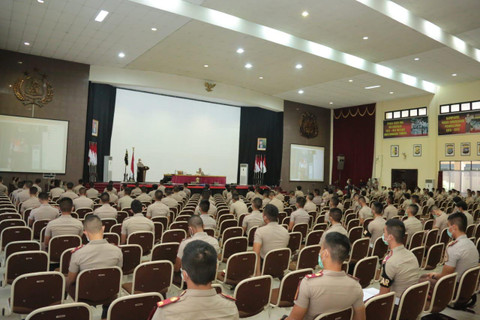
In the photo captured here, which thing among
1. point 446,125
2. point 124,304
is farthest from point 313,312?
point 446,125

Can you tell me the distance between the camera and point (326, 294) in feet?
7.55

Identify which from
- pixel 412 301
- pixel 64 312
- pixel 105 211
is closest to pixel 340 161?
pixel 105 211

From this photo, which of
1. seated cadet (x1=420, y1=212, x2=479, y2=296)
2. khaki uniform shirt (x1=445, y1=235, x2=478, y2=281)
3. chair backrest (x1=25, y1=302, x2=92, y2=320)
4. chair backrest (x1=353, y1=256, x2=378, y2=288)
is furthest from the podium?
chair backrest (x1=25, y1=302, x2=92, y2=320)

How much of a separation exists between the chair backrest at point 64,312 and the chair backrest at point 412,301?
7.81ft

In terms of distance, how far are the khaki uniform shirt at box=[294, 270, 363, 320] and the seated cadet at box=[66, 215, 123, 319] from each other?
199cm

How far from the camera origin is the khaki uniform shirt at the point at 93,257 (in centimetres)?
329

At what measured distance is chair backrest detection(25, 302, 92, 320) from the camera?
205 centimetres

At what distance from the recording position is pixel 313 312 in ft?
7.63

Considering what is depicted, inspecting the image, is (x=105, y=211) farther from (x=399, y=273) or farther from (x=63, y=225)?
(x=399, y=273)

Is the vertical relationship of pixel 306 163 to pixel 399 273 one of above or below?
above

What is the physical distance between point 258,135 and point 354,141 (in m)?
6.55

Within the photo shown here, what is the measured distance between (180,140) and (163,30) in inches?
367

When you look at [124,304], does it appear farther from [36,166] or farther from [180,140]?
[180,140]

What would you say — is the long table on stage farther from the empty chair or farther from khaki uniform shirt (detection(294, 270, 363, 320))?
khaki uniform shirt (detection(294, 270, 363, 320))
